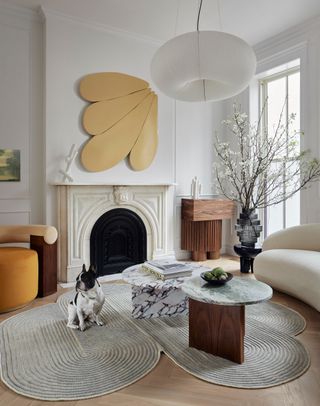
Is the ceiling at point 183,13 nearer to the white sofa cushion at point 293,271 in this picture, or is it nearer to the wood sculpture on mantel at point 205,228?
the wood sculpture on mantel at point 205,228

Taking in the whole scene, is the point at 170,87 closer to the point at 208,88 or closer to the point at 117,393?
the point at 208,88

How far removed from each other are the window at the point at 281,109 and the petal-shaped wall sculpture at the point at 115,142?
1716 millimetres

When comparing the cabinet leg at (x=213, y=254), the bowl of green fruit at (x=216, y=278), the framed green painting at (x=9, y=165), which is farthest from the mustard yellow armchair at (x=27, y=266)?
the cabinet leg at (x=213, y=254)

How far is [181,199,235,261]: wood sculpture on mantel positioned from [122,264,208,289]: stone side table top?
2.01 m

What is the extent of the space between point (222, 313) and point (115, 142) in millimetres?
2766

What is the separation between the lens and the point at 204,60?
198cm

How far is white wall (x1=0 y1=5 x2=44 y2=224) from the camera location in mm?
3770

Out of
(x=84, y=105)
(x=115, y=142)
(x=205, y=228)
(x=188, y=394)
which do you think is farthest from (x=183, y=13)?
(x=188, y=394)

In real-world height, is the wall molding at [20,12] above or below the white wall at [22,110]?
above

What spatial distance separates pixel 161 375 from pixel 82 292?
0.87 m

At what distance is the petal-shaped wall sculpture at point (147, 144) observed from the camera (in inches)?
174

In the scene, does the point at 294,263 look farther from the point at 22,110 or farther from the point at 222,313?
the point at 22,110

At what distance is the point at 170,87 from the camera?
224cm

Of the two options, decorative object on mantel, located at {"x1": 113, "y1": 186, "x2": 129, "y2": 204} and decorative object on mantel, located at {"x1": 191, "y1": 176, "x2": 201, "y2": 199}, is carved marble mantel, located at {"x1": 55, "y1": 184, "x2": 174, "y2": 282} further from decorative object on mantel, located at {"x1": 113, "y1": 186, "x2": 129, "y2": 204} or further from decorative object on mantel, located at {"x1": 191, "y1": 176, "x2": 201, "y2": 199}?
decorative object on mantel, located at {"x1": 191, "y1": 176, "x2": 201, "y2": 199}
